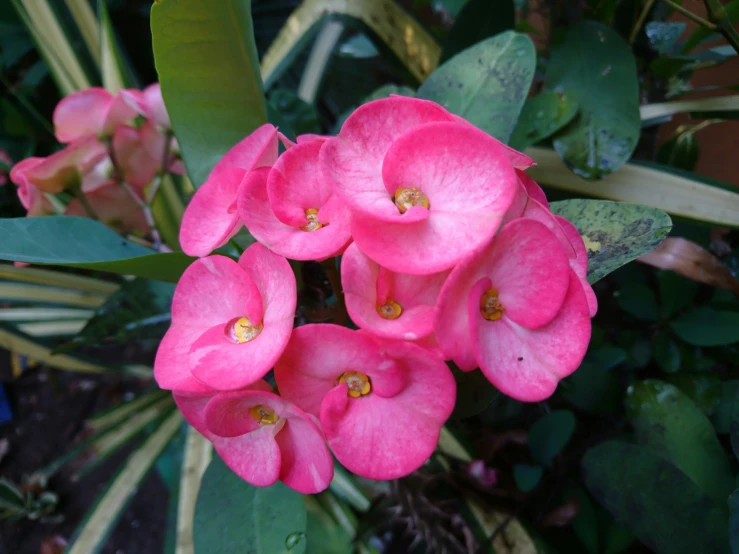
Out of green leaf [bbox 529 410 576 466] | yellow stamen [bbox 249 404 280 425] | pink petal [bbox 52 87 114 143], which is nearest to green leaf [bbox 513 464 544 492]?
green leaf [bbox 529 410 576 466]

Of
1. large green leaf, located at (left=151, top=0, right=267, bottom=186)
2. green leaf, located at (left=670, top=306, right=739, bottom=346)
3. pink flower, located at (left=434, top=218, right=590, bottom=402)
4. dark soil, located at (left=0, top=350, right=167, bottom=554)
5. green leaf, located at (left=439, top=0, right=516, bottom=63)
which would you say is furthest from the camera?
dark soil, located at (left=0, top=350, right=167, bottom=554)

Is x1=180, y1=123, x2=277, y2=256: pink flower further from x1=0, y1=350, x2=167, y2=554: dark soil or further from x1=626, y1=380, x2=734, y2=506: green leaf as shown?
x1=0, y1=350, x2=167, y2=554: dark soil

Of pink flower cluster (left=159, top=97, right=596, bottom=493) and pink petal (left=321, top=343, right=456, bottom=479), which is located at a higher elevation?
pink flower cluster (left=159, top=97, right=596, bottom=493)

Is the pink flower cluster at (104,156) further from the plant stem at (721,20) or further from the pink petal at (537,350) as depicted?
the plant stem at (721,20)

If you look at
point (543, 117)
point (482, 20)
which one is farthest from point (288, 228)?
point (482, 20)

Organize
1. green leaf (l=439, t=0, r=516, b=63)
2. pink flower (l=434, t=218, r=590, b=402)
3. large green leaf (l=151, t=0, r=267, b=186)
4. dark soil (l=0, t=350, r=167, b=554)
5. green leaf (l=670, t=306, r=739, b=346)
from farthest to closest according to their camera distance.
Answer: dark soil (l=0, t=350, r=167, b=554) < green leaf (l=439, t=0, r=516, b=63) < green leaf (l=670, t=306, r=739, b=346) < large green leaf (l=151, t=0, r=267, b=186) < pink flower (l=434, t=218, r=590, b=402)

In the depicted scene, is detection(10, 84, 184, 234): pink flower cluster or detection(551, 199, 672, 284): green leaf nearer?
detection(551, 199, 672, 284): green leaf

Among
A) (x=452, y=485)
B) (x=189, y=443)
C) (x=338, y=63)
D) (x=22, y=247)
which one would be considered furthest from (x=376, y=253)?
(x=338, y=63)

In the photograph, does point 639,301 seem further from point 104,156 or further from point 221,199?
point 104,156
